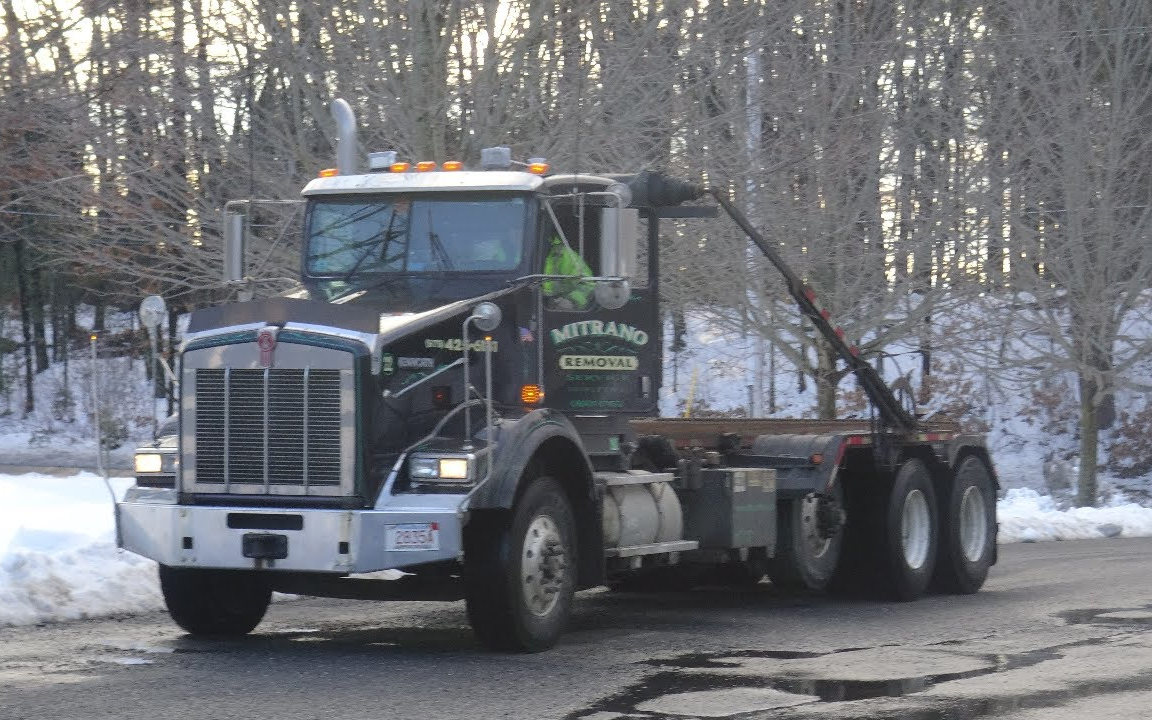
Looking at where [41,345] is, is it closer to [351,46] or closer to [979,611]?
[351,46]

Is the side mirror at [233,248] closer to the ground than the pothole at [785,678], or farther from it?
farther from it

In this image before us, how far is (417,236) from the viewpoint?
419 inches

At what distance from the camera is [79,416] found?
49625mm

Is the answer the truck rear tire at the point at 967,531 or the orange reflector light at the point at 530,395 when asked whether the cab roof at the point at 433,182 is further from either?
the truck rear tire at the point at 967,531

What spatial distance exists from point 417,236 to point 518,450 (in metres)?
1.84

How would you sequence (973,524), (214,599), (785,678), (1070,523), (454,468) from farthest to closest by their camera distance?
1. (1070,523)
2. (973,524)
3. (214,599)
4. (454,468)
5. (785,678)

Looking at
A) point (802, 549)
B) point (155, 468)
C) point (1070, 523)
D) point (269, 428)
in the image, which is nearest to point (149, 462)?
point (155, 468)

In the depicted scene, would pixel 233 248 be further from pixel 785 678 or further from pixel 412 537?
pixel 785 678

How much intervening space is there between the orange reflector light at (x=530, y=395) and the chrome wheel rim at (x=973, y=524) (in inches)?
217

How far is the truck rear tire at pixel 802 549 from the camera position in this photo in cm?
1275

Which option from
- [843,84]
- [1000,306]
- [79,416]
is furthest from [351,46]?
[79,416]

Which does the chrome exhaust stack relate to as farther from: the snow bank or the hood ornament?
the snow bank

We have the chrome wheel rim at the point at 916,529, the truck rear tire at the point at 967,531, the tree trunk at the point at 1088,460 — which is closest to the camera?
the chrome wheel rim at the point at 916,529

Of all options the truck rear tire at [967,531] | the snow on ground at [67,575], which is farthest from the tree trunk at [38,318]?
the truck rear tire at [967,531]
